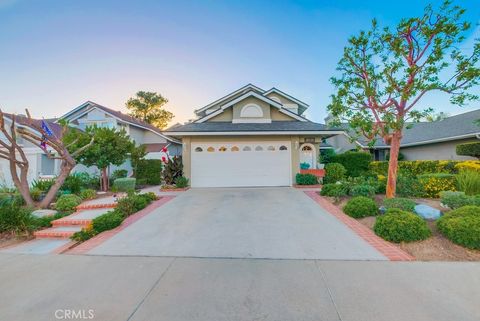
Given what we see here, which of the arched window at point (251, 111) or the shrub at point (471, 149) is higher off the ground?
the arched window at point (251, 111)

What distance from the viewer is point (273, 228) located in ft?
16.7

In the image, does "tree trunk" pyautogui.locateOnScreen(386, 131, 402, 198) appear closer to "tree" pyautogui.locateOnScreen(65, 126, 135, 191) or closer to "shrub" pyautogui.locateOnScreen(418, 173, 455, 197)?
"shrub" pyautogui.locateOnScreen(418, 173, 455, 197)

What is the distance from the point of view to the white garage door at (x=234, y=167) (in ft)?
37.8

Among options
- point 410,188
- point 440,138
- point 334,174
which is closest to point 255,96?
point 334,174

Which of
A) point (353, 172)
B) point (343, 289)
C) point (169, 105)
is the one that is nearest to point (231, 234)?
point (343, 289)

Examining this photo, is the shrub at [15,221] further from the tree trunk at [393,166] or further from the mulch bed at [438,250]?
the tree trunk at [393,166]

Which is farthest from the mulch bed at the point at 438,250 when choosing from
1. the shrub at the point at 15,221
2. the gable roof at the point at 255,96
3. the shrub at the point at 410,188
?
the gable roof at the point at 255,96

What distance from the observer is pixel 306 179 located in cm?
1116

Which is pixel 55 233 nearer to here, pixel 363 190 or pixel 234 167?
pixel 234 167

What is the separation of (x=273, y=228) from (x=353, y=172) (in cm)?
1148

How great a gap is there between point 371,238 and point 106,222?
21.3 feet

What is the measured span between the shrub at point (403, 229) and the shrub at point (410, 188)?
413cm

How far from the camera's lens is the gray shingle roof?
441 inches

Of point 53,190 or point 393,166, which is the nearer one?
point 393,166
